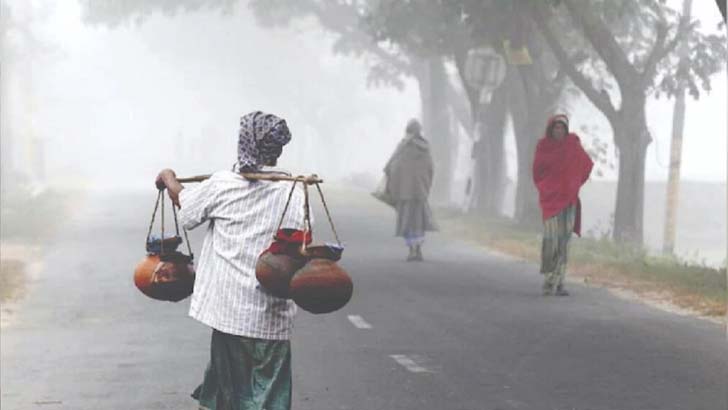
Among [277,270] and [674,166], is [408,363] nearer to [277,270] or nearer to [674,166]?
[277,270]

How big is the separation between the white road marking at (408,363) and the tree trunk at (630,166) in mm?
15243

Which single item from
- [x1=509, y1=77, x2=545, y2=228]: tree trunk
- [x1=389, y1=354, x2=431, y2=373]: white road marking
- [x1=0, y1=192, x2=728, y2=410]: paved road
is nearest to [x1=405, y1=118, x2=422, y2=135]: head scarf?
[x1=0, y1=192, x2=728, y2=410]: paved road

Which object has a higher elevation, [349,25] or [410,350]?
[349,25]

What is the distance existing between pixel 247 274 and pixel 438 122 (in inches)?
1411

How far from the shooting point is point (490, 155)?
34.0m

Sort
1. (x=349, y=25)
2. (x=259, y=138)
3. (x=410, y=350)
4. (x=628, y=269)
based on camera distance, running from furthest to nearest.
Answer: (x=349, y=25), (x=628, y=269), (x=410, y=350), (x=259, y=138)

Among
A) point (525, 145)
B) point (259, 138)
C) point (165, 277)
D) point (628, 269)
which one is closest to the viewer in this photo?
point (259, 138)

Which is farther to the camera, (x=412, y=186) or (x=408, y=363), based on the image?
(x=412, y=186)

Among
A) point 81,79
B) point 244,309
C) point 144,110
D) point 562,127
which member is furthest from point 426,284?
point 144,110

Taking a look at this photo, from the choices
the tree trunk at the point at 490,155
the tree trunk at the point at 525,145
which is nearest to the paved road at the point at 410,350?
the tree trunk at the point at 525,145

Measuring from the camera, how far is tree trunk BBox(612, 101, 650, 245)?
26391 mm

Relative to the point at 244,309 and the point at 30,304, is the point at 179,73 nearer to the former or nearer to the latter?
the point at 30,304

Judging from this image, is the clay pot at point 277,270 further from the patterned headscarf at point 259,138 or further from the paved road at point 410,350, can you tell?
the paved road at point 410,350

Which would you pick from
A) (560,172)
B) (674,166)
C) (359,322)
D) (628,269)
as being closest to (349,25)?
(674,166)
